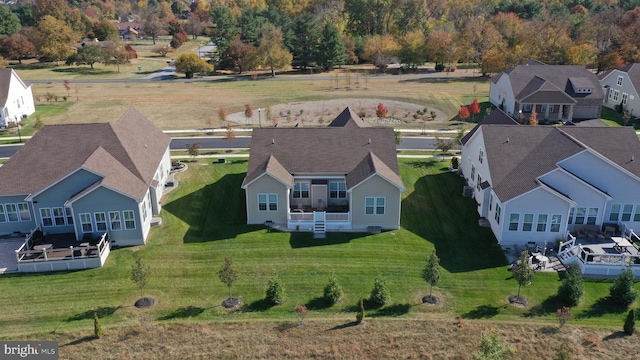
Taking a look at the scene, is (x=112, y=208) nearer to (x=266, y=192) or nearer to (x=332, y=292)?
(x=266, y=192)

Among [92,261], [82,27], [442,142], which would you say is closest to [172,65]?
[82,27]

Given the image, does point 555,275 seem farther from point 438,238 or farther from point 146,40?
point 146,40

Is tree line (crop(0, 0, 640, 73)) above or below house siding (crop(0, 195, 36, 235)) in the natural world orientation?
above

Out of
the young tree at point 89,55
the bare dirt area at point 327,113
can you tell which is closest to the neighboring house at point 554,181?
the bare dirt area at point 327,113

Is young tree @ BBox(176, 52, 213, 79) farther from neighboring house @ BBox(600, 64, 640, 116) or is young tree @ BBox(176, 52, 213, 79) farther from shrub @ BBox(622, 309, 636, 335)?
shrub @ BBox(622, 309, 636, 335)

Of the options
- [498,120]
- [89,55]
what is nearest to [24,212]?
[498,120]

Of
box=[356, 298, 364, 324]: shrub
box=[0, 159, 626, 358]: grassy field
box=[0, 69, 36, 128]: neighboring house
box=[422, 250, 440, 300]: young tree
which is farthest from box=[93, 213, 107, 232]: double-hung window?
box=[0, 69, 36, 128]: neighboring house

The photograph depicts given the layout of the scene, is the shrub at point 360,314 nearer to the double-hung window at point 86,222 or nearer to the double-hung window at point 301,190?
the double-hung window at point 301,190
